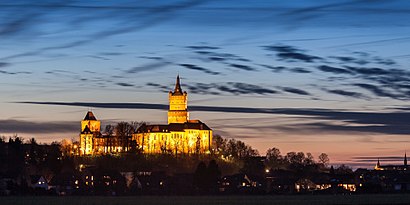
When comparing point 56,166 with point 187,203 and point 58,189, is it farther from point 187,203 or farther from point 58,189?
point 187,203

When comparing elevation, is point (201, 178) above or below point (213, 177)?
below

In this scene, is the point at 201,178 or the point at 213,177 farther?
the point at 213,177

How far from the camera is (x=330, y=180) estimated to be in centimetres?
18675

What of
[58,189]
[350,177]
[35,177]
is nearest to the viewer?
[58,189]

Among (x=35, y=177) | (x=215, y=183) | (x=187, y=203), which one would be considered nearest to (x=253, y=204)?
(x=187, y=203)

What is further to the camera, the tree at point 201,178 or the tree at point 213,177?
the tree at point 213,177

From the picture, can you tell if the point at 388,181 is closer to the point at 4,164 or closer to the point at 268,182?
the point at 268,182

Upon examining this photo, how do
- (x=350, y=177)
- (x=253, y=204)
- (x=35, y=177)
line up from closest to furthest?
1. (x=253, y=204)
2. (x=35, y=177)
3. (x=350, y=177)

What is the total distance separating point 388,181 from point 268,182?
2297 cm

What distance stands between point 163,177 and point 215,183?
17.4 m

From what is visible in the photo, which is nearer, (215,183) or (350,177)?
(215,183)

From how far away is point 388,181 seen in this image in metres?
182

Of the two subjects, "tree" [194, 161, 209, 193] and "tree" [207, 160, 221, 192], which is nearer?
"tree" [194, 161, 209, 193]

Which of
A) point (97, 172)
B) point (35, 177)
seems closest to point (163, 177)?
point (97, 172)
